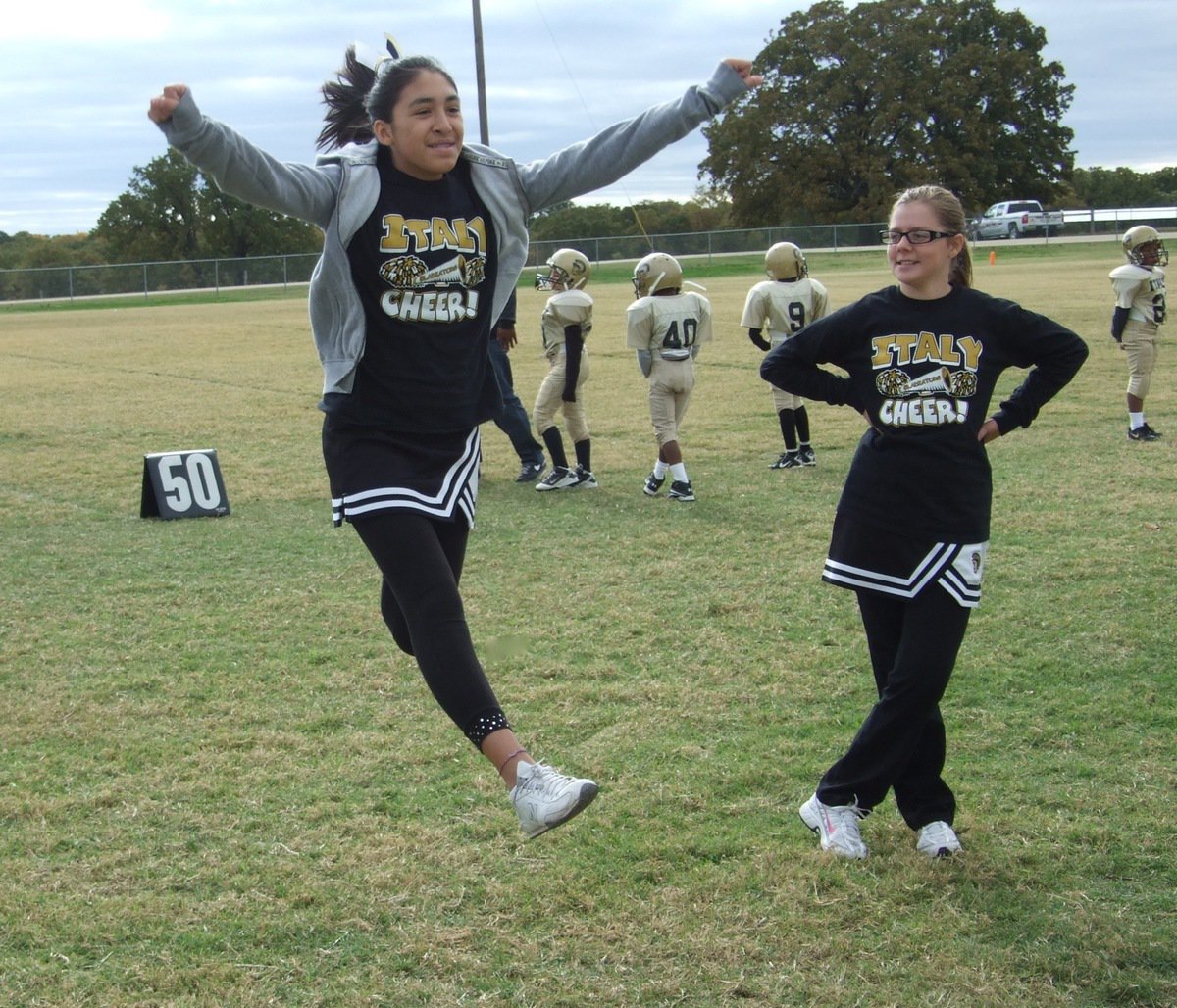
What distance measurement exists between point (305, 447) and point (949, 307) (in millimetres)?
10129

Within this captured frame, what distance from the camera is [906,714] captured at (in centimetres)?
390

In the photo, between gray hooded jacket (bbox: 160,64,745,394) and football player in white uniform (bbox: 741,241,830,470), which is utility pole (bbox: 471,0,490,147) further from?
gray hooded jacket (bbox: 160,64,745,394)

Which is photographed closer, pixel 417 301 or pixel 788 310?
pixel 417 301

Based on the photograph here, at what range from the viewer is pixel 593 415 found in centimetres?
1512

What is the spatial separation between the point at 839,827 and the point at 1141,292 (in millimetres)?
9429

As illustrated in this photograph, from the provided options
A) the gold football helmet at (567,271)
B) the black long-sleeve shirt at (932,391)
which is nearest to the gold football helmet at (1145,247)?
the gold football helmet at (567,271)

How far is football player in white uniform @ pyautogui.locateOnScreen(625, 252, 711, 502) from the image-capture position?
1027 cm

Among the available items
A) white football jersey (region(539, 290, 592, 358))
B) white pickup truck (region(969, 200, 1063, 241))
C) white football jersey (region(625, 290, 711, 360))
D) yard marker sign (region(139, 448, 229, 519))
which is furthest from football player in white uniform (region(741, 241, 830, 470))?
white pickup truck (region(969, 200, 1063, 241))

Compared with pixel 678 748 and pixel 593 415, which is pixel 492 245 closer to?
pixel 678 748

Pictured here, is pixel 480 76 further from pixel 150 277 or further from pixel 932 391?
pixel 932 391

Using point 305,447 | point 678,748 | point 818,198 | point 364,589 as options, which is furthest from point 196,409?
point 818,198

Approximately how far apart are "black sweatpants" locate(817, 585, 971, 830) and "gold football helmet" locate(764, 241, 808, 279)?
25.1 feet

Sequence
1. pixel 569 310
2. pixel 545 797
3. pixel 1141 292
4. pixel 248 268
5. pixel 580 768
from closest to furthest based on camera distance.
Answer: pixel 545 797 < pixel 580 768 < pixel 569 310 < pixel 1141 292 < pixel 248 268

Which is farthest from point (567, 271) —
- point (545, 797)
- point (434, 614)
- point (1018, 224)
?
point (1018, 224)
